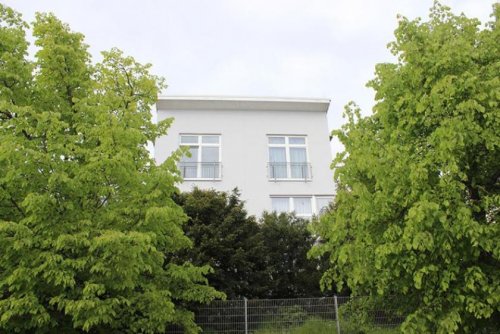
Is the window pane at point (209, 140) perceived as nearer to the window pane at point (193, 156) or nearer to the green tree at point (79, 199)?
the window pane at point (193, 156)

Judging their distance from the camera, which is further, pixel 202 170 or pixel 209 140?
pixel 209 140

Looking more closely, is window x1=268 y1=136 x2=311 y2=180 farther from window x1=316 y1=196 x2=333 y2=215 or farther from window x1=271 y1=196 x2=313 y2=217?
window x1=316 y1=196 x2=333 y2=215

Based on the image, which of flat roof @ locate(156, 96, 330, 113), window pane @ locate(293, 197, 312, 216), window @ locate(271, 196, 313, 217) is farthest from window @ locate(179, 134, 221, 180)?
window pane @ locate(293, 197, 312, 216)

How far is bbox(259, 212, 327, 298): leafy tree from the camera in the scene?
15438 millimetres

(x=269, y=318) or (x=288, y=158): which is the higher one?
(x=288, y=158)

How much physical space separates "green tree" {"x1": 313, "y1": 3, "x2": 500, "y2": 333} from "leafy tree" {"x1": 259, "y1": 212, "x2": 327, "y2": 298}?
6708mm

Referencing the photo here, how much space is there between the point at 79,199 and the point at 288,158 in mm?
14629

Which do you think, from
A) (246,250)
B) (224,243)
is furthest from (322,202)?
(224,243)

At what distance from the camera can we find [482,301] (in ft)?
23.2

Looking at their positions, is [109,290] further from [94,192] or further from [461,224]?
[461,224]

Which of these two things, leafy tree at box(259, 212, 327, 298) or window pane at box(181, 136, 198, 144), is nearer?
leafy tree at box(259, 212, 327, 298)

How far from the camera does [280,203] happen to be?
21328mm

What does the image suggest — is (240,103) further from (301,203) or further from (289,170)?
(301,203)

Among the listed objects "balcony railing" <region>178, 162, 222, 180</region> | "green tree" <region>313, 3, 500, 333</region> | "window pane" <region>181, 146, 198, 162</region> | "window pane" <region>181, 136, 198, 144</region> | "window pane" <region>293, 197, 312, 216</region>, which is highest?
"window pane" <region>181, 136, 198, 144</region>
